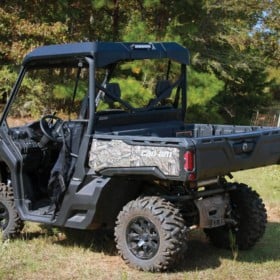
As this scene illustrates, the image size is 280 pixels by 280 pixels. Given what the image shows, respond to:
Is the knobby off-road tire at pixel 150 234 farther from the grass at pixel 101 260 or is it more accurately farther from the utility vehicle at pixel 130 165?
the grass at pixel 101 260

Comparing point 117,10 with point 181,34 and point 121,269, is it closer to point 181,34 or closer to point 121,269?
point 181,34

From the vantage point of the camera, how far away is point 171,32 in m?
16.3

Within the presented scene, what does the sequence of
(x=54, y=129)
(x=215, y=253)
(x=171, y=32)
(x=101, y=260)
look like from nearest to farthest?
(x=101, y=260) < (x=215, y=253) < (x=54, y=129) < (x=171, y=32)

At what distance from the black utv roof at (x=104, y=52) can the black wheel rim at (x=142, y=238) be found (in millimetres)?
1476

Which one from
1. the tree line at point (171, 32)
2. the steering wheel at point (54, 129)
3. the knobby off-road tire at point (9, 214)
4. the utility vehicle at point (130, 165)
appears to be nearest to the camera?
the utility vehicle at point (130, 165)

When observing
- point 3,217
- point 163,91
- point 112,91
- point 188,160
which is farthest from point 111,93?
point 3,217

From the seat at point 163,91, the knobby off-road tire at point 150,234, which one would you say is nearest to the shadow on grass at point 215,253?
the knobby off-road tire at point 150,234

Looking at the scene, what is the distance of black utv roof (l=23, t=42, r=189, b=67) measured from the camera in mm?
5570

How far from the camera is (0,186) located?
6336mm

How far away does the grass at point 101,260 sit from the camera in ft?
17.2

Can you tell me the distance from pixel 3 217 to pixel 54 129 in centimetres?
108

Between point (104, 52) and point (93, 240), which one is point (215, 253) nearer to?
point (93, 240)

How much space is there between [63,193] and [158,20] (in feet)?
41.0

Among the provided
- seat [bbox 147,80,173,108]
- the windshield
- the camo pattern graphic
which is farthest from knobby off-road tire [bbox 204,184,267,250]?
the windshield
